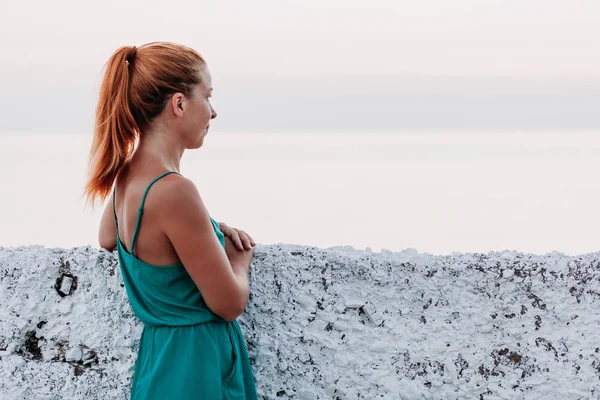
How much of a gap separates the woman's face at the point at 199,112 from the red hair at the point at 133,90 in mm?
26

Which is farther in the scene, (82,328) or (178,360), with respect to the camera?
(82,328)

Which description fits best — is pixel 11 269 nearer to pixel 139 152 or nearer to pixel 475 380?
pixel 139 152

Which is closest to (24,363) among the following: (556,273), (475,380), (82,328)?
(82,328)

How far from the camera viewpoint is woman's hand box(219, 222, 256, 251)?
2.39 meters

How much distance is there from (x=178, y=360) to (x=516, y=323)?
1.16 metres

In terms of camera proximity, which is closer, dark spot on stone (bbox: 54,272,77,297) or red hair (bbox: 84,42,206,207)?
red hair (bbox: 84,42,206,207)

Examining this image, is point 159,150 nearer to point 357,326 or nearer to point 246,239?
point 246,239

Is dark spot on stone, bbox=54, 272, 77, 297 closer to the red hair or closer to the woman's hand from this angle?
the red hair

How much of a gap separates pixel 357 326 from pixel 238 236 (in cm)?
52

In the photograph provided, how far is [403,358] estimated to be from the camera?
8.25ft

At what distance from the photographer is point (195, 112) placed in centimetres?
223

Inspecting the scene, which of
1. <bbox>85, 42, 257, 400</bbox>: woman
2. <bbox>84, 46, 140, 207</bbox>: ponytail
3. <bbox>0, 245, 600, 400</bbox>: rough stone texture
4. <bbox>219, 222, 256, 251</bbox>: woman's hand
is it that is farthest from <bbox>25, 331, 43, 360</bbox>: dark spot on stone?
<bbox>219, 222, 256, 251</bbox>: woman's hand

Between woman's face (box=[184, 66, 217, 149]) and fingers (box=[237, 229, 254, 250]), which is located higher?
woman's face (box=[184, 66, 217, 149])

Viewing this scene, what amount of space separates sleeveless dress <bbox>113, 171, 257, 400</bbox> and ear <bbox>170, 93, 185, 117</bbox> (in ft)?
0.67
